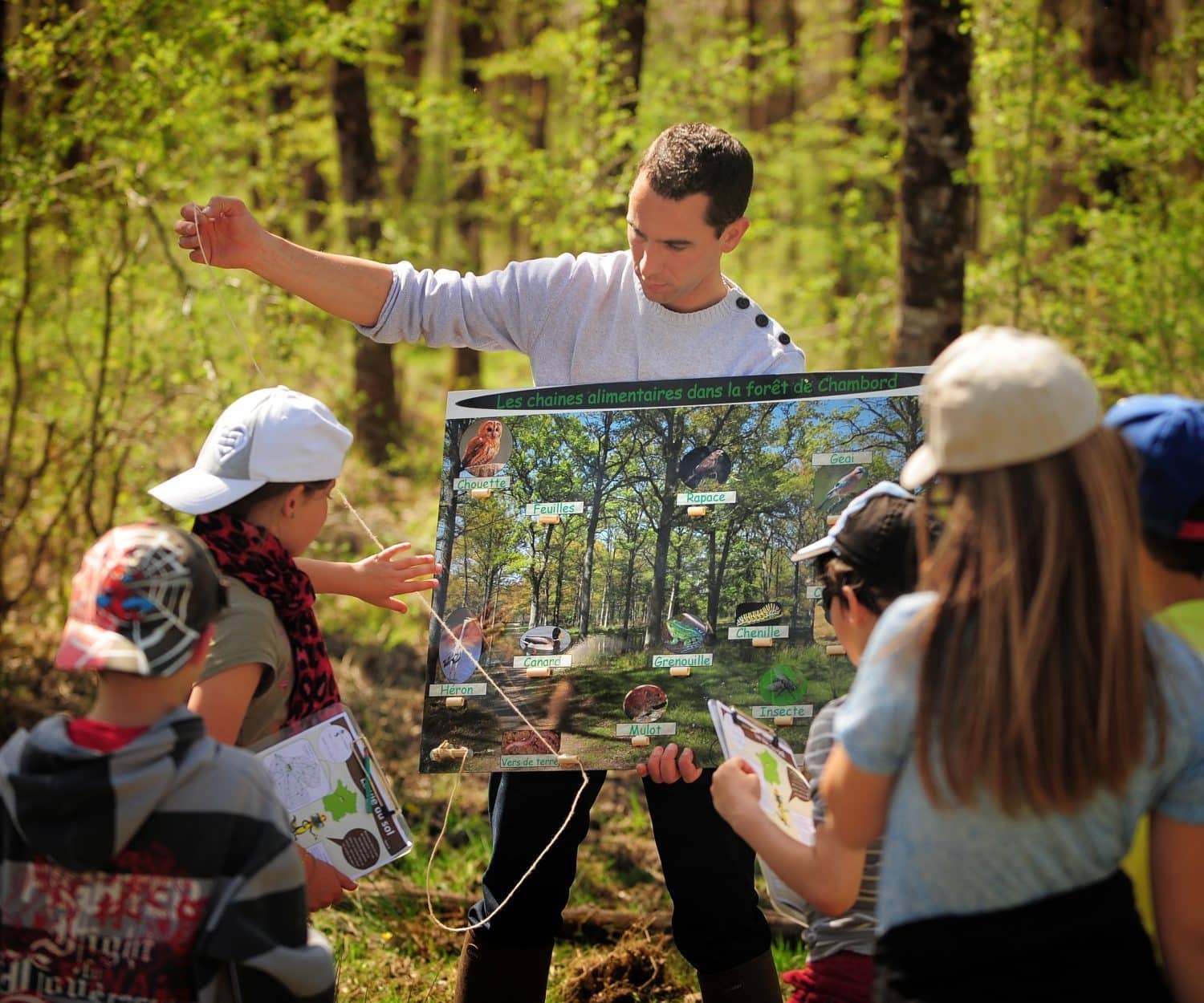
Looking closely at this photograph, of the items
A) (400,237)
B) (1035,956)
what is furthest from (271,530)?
(400,237)

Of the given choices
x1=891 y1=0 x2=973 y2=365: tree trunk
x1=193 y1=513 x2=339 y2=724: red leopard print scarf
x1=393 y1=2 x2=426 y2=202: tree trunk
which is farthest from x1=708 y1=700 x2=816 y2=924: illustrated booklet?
x1=393 y1=2 x2=426 y2=202: tree trunk

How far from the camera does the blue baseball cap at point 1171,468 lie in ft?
6.93

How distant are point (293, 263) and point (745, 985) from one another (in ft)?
6.30

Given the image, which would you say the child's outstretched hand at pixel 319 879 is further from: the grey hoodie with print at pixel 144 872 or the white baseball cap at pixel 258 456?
the white baseball cap at pixel 258 456

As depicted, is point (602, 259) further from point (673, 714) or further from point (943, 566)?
point (943, 566)

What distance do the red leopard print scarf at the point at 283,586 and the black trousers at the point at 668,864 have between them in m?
0.55

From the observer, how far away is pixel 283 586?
2562 mm

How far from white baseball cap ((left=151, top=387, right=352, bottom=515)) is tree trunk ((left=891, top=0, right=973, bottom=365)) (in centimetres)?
408

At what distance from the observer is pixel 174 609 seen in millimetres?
1999

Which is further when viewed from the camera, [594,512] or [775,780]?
[594,512]

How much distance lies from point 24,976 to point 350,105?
8431 millimetres

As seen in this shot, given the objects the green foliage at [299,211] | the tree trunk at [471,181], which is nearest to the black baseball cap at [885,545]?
the green foliage at [299,211]

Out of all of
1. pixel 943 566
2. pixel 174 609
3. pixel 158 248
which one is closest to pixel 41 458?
pixel 158 248

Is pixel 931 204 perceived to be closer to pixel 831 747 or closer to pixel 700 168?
pixel 700 168
